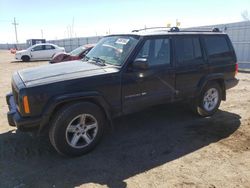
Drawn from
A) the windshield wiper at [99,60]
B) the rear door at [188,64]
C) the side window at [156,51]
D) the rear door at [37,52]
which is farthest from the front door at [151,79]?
the rear door at [37,52]

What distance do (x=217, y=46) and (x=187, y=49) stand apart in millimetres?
1010

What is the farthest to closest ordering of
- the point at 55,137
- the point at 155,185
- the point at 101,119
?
the point at 101,119 → the point at 55,137 → the point at 155,185

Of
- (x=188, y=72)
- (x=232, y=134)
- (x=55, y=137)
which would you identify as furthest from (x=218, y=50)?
(x=55, y=137)

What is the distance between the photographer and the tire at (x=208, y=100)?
229 inches

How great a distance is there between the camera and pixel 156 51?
486 centimetres

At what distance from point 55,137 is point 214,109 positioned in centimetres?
383

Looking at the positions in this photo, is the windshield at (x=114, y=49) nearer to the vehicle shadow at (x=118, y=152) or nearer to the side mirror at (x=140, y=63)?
the side mirror at (x=140, y=63)

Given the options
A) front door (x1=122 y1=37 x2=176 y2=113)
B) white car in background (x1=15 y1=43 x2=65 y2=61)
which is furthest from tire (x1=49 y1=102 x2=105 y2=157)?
white car in background (x1=15 y1=43 x2=65 y2=61)

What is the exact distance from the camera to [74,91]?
12.9 feet

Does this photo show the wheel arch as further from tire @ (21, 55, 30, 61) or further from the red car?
tire @ (21, 55, 30, 61)

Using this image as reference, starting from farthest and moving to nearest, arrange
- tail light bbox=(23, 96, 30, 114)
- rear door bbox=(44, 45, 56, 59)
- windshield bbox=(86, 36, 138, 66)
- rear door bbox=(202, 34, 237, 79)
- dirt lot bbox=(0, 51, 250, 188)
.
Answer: rear door bbox=(44, 45, 56, 59)
rear door bbox=(202, 34, 237, 79)
windshield bbox=(86, 36, 138, 66)
tail light bbox=(23, 96, 30, 114)
dirt lot bbox=(0, 51, 250, 188)

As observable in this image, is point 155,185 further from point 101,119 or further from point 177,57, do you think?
point 177,57

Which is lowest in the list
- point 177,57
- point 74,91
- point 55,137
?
point 55,137

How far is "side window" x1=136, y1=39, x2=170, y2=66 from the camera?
4676mm
